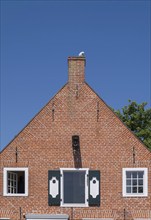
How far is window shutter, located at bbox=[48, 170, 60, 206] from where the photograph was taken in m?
26.2

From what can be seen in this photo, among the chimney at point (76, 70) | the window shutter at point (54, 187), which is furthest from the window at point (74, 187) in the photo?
the chimney at point (76, 70)

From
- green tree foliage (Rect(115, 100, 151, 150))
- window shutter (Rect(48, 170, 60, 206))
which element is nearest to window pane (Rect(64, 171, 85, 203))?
window shutter (Rect(48, 170, 60, 206))

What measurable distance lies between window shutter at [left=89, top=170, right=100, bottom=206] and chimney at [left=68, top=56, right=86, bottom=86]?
14.9 ft

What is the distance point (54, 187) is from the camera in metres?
26.3

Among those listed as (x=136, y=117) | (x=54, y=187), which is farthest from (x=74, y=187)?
(x=136, y=117)

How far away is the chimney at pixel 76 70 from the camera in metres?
27.1

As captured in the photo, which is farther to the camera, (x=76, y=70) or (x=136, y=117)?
(x=136, y=117)

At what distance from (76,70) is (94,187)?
19.1ft

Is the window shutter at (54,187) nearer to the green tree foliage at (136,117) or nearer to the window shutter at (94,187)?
the window shutter at (94,187)

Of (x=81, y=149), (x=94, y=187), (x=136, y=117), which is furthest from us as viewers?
(x=136, y=117)

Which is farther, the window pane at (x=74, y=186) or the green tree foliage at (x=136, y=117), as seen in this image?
the green tree foliage at (x=136, y=117)

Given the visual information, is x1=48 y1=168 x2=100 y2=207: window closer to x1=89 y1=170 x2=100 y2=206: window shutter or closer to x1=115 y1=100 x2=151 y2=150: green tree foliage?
x1=89 y1=170 x2=100 y2=206: window shutter

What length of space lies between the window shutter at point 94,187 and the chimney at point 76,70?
14.9 ft

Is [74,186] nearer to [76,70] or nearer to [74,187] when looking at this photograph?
[74,187]
